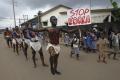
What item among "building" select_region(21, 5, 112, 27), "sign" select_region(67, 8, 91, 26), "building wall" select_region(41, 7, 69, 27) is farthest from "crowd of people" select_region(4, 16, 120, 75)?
"building wall" select_region(41, 7, 69, 27)

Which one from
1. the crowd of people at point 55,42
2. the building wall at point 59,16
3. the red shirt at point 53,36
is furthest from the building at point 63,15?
the red shirt at point 53,36

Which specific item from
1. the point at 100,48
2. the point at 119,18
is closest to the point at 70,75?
the point at 100,48

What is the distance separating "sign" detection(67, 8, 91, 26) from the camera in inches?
499

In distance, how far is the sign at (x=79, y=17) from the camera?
41.6ft

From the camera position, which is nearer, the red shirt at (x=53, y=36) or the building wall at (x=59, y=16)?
the red shirt at (x=53, y=36)

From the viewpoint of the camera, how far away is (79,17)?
42.2 ft

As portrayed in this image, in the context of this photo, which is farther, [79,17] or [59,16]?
[59,16]

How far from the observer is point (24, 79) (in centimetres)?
900

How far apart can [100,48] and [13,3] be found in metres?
46.6

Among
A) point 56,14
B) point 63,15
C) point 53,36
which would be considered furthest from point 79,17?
point 56,14

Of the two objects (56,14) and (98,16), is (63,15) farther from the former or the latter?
(56,14)

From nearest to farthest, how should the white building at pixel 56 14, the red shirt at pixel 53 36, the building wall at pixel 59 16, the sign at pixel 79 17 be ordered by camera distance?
the red shirt at pixel 53 36
the sign at pixel 79 17
the building wall at pixel 59 16
the white building at pixel 56 14

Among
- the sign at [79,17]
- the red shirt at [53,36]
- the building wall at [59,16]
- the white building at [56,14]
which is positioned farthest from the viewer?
the white building at [56,14]

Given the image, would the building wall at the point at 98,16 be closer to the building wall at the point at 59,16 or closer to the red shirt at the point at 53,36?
the building wall at the point at 59,16
